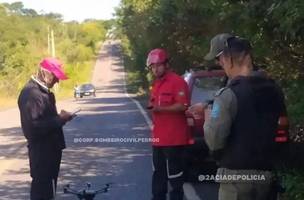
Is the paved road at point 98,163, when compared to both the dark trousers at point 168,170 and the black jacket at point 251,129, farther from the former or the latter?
the black jacket at point 251,129

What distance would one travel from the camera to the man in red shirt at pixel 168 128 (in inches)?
273

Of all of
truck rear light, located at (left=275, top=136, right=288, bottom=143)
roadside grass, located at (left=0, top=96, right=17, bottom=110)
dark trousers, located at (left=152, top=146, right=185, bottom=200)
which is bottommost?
roadside grass, located at (left=0, top=96, right=17, bottom=110)

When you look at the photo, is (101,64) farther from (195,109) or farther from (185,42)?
(195,109)

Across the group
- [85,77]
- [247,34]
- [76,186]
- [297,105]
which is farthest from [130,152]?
[85,77]

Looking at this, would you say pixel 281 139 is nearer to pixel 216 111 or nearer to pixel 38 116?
pixel 216 111

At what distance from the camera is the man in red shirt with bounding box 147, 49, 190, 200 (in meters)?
6.94

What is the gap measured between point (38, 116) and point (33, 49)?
9180 cm

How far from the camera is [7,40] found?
88.1 metres

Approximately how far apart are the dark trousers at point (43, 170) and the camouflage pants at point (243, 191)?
2133mm

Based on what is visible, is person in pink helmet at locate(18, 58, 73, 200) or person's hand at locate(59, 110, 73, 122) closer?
person in pink helmet at locate(18, 58, 73, 200)

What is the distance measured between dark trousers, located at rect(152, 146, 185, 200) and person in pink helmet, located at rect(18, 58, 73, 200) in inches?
54.6

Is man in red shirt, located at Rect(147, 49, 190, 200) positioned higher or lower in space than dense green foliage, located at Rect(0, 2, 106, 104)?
higher

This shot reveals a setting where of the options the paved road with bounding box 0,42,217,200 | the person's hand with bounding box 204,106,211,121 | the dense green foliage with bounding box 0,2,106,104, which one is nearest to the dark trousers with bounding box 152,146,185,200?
the paved road with bounding box 0,42,217,200

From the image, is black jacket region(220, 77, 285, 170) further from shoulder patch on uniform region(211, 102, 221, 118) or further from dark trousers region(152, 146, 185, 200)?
dark trousers region(152, 146, 185, 200)
